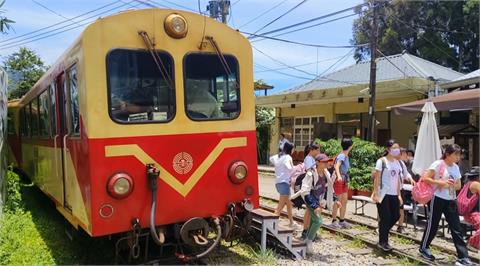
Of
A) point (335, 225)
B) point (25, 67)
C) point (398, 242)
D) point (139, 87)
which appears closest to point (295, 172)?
point (335, 225)

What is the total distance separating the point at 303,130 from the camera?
23562 mm

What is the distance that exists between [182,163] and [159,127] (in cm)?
50

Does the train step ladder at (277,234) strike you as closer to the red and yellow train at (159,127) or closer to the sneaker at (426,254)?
the red and yellow train at (159,127)

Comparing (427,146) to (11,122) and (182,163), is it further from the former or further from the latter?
(11,122)

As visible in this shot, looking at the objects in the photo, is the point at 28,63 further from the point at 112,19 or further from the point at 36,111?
the point at 112,19

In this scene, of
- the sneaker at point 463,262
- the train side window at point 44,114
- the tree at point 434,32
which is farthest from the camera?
the tree at point 434,32

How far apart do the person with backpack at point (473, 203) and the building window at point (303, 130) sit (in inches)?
596

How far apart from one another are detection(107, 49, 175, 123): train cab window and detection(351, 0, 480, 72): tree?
90.9ft

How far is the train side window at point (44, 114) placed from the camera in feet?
24.7

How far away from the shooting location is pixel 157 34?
17.7 feet

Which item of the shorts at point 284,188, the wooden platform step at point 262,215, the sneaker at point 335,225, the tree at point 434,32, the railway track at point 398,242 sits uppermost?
the tree at point 434,32

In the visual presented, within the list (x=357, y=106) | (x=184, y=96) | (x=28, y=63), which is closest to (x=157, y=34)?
(x=184, y=96)

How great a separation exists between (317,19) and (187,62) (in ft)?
28.4

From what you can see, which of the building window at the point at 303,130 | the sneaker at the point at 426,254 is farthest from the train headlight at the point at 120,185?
the building window at the point at 303,130
